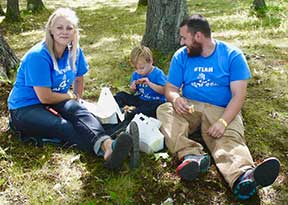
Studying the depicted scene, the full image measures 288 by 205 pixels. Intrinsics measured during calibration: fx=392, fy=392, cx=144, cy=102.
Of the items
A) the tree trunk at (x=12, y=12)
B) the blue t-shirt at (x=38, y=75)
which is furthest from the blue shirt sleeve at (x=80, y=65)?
the tree trunk at (x=12, y=12)

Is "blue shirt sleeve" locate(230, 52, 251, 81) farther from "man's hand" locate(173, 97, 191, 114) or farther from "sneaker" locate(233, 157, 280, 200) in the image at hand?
"sneaker" locate(233, 157, 280, 200)

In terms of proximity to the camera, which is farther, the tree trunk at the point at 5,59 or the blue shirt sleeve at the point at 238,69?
the tree trunk at the point at 5,59

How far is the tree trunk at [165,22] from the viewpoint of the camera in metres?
6.30

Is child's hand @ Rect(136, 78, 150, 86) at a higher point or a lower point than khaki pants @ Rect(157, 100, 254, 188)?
higher

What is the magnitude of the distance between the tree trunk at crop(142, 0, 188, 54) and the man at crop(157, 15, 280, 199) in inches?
86.5

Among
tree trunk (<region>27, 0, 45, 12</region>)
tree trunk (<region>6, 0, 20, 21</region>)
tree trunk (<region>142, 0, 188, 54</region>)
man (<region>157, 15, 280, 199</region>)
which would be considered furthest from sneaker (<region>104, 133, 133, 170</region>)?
tree trunk (<region>27, 0, 45, 12</region>)

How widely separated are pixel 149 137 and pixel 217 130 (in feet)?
2.19

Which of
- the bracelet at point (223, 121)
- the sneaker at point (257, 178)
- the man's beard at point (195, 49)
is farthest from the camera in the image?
the man's beard at point (195, 49)

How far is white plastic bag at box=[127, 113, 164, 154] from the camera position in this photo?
3.90 m

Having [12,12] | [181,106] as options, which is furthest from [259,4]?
[181,106]

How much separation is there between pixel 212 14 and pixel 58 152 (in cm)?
840

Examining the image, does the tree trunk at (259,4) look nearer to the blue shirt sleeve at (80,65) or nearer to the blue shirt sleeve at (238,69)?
the blue shirt sleeve at (238,69)

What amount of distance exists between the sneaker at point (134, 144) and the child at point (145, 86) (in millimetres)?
895

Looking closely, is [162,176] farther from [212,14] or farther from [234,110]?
[212,14]
